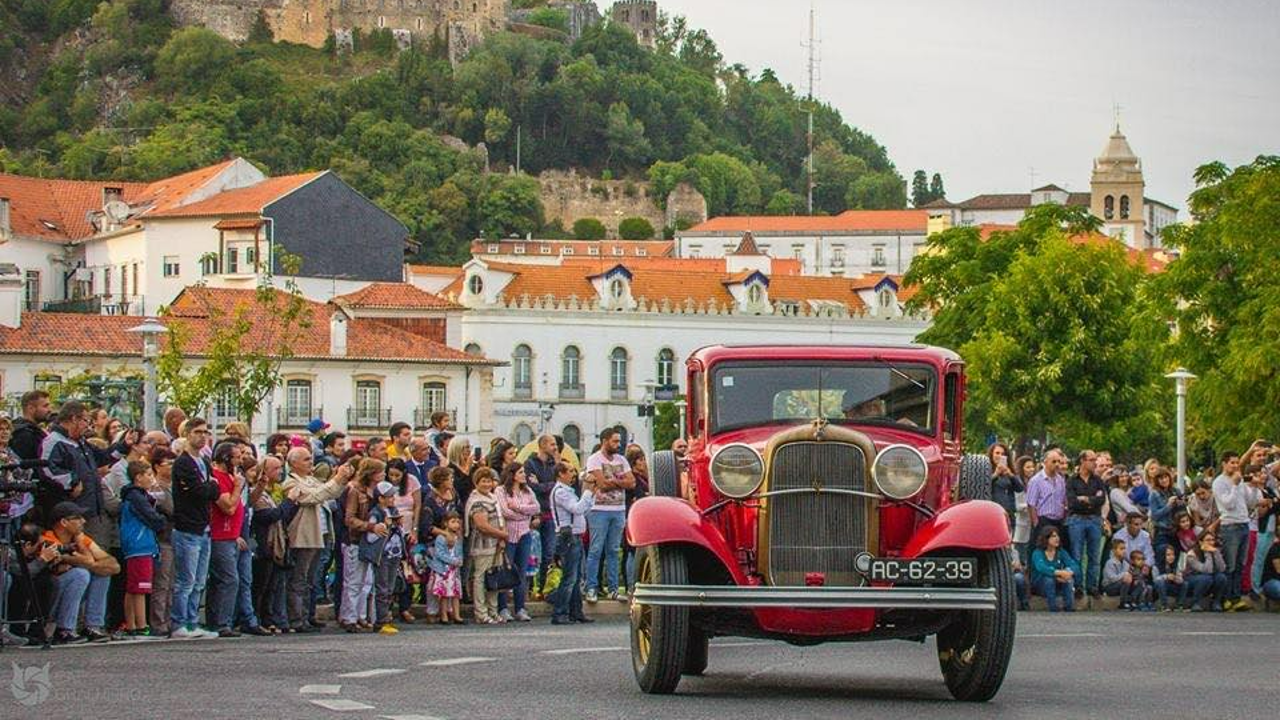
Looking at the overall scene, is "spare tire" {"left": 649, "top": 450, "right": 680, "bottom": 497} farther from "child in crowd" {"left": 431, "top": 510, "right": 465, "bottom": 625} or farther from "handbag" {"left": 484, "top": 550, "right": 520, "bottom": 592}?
"handbag" {"left": 484, "top": 550, "right": 520, "bottom": 592}

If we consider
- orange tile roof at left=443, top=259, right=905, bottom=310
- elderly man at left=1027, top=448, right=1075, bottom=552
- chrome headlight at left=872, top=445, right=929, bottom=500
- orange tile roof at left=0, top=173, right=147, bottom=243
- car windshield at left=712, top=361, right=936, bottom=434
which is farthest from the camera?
orange tile roof at left=443, top=259, right=905, bottom=310

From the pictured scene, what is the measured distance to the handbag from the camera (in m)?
25.5

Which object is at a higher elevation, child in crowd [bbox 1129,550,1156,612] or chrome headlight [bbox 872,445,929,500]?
chrome headlight [bbox 872,445,929,500]

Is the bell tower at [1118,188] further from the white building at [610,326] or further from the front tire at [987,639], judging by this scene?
the front tire at [987,639]

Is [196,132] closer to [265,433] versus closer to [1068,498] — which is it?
[265,433]

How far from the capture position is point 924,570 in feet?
54.1

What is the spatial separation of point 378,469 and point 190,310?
67.3 meters

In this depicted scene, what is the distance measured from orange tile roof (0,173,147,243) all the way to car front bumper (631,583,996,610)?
102835 millimetres

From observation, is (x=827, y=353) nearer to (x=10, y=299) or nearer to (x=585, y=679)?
(x=585, y=679)

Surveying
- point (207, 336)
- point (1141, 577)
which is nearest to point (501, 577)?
point (1141, 577)

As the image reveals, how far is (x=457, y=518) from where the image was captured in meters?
25.1

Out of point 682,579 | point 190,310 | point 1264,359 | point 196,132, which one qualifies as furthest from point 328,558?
point 196,132

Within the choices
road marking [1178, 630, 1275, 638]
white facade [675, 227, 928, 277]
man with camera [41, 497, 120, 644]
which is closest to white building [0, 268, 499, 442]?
road marking [1178, 630, 1275, 638]

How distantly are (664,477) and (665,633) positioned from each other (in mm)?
2204
